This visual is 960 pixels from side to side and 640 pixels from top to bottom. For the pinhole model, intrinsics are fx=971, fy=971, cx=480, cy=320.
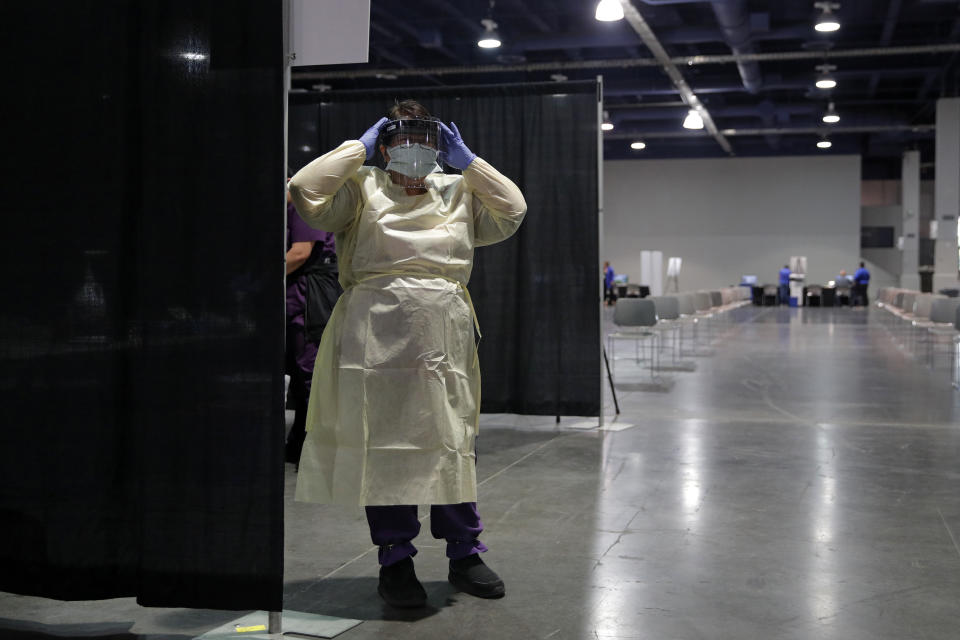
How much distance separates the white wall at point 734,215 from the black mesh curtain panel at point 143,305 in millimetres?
26589

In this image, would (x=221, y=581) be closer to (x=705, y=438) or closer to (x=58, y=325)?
(x=58, y=325)

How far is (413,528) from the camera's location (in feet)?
8.88

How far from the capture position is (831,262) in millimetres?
27141

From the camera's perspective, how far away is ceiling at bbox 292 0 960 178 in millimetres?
14328

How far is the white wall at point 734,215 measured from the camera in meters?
27.0

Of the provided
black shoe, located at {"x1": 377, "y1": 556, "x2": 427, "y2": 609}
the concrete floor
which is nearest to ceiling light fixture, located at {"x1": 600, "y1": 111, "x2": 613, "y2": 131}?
the concrete floor

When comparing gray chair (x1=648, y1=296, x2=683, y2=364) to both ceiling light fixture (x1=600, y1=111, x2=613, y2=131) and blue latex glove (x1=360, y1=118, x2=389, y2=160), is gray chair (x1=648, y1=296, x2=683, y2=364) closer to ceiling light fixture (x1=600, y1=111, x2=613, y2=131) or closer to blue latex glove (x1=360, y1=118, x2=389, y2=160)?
blue latex glove (x1=360, y1=118, x2=389, y2=160)

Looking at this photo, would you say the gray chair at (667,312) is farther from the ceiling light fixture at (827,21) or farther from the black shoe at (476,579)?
the black shoe at (476,579)

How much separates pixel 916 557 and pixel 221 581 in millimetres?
2250

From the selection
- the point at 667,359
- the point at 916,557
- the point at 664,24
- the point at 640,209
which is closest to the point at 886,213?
the point at 640,209

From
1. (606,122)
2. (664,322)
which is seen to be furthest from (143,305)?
(606,122)

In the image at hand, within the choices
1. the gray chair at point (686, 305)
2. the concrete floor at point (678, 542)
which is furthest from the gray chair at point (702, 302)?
the concrete floor at point (678, 542)

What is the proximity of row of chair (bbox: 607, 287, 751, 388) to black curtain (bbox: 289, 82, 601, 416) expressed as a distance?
3.25 meters

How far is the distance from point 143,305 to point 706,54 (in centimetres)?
1631
